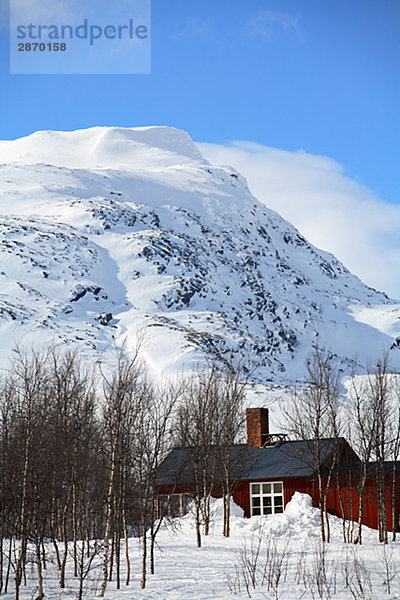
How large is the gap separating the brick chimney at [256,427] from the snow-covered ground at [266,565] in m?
5.29

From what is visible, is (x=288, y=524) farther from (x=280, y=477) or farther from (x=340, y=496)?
(x=280, y=477)

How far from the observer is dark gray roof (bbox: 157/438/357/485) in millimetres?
36500

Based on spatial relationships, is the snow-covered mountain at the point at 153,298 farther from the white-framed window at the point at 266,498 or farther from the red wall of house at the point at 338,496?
the white-framed window at the point at 266,498

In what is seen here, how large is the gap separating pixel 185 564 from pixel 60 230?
151336 millimetres

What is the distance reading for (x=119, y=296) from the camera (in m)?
150

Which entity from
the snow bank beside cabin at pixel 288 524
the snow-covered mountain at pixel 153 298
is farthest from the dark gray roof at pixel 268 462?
the snow-covered mountain at pixel 153 298

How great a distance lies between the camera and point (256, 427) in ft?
138

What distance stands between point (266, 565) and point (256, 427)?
23470mm

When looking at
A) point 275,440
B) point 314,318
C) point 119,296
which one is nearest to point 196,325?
point 119,296

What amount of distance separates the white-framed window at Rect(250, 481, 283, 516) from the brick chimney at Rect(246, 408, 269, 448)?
3652 mm

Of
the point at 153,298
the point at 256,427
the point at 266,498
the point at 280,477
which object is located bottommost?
the point at 266,498

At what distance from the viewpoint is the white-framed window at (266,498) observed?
3766 cm

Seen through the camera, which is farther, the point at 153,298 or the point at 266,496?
the point at 153,298

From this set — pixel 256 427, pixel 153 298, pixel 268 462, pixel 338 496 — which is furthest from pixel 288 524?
pixel 153 298
